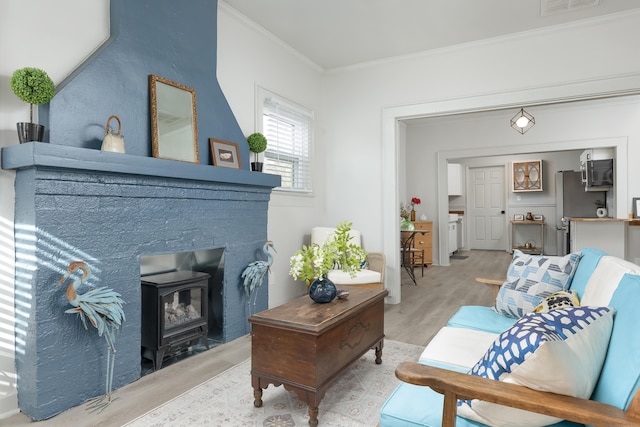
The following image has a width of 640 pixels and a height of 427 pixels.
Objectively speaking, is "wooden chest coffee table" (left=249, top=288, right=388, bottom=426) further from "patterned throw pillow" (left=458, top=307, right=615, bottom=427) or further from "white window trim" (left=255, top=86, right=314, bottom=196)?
"white window trim" (left=255, top=86, right=314, bottom=196)

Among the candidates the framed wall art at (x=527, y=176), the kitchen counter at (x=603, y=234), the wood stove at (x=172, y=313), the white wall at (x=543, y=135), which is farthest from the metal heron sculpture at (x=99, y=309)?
the framed wall art at (x=527, y=176)

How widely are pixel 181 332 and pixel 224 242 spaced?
79cm

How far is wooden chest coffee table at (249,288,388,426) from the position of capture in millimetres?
1969

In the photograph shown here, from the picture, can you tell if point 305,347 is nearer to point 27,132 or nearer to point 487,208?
point 27,132

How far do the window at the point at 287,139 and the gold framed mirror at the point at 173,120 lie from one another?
3.52 ft

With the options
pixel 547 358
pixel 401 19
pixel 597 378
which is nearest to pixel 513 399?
pixel 547 358

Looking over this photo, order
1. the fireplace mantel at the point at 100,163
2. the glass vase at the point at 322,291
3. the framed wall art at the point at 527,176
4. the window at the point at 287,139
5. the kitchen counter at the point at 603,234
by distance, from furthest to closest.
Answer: the framed wall art at the point at 527,176, the kitchen counter at the point at 603,234, the window at the point at 287,139, the glass vase at the point at 322,291, the fireplace mantel at the point at 100,163

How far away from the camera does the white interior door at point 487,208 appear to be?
10164 millimetres

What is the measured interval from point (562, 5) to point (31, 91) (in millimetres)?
4202

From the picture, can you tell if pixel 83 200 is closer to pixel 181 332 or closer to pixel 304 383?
pixel 181 332

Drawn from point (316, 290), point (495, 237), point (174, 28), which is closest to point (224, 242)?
point (316, 290)

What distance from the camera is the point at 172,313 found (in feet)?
9.48

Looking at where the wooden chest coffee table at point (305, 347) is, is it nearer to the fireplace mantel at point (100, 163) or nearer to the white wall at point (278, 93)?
the fireplace mantel at point (100, 163)

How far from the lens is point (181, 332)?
2.85 meters
